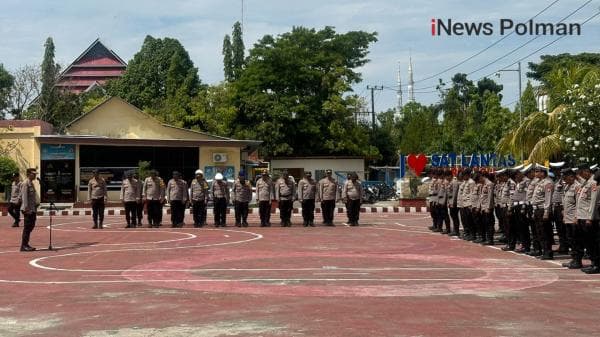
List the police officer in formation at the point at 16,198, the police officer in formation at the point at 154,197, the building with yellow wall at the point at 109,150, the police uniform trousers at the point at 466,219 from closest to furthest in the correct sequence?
the police uniform trousers at the point at 466,219 → the police officer in formation at the point at 16,198 → the police officer in formation at the point at 154,197 → the building with yellow wall at the point at 109,150

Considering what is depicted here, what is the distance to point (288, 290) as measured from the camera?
11.1 m

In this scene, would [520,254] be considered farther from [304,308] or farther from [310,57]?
[310,57]

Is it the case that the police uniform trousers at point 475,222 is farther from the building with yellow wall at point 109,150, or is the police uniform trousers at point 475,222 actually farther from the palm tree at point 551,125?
the building with yellow wall at point 109,150

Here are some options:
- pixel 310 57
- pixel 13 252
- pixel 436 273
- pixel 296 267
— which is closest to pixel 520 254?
pixel 436 273

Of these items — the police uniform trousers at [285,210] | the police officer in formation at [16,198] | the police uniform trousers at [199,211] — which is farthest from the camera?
the police uniform trousers at [285,210]

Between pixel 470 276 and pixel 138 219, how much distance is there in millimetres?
14915

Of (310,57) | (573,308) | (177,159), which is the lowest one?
(573,308)

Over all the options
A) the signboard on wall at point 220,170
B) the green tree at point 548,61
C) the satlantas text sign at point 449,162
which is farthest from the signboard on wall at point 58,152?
the green tree at point 548,61

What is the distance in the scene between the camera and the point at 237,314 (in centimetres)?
921

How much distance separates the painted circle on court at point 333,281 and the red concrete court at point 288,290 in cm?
2

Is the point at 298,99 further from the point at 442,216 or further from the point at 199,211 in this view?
the point at 442,216

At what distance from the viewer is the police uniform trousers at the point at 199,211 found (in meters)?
24.6

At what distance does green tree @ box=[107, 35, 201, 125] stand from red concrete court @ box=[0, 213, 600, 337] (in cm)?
4133

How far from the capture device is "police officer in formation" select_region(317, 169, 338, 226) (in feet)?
83.3
